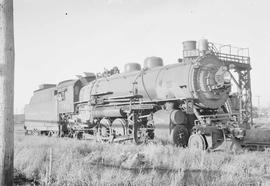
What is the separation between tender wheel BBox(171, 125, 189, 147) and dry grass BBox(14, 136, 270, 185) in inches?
52.5

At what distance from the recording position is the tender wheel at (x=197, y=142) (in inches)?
423

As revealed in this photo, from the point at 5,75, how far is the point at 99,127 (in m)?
10.2

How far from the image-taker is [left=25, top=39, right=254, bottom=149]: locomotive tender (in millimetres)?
11359

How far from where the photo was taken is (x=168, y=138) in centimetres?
1133

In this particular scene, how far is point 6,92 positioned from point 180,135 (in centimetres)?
708

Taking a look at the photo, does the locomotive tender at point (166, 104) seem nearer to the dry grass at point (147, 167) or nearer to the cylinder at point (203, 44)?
the dry grass at point (147, 167)

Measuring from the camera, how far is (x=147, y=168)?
778 centimetres

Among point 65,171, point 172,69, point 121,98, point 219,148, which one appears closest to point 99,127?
point 121,98

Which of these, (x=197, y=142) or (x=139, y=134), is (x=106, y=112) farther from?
(x=197, y=142)

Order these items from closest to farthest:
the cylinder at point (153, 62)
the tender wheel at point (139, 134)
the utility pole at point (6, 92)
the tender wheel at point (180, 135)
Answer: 1. the utility pole at point (6, 92)
2. the tender wheel at point (180, 135)
3. the tender wheel at point (139, 134)
4. the cylinder at point (153, 62)

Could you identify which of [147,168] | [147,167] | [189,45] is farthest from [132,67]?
[147,168]

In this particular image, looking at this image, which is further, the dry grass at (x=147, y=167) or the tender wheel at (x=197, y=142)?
the tender wheel at (x=197, y=142)

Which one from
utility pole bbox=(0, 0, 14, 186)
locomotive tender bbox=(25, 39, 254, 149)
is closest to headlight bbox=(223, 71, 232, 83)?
locomotive tender bbox=(25, 39, 254, 149)

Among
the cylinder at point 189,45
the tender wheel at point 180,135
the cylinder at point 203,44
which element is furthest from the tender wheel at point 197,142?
the cylinder at point 203,44
